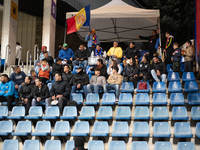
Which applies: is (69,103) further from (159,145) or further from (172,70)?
(172,70)

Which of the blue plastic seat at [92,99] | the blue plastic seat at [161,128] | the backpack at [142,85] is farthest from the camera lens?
the backpack at [142,85]

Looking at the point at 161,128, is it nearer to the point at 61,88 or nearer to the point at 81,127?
the point at 81,127

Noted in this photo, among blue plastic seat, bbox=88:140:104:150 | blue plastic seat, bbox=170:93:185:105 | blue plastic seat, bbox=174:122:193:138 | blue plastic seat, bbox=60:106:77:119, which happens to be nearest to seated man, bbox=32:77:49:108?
blue plastic seat, bbox=60:106:77:119

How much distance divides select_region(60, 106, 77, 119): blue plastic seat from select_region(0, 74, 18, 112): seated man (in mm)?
1654

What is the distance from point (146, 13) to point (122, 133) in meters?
5.89

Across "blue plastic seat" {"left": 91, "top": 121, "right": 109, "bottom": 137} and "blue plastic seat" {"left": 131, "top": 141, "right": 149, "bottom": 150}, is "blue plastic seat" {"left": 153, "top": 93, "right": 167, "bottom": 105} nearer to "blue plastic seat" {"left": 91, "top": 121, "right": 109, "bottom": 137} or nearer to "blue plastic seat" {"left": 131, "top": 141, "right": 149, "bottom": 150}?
"blue plastic seat" {"left": 91, "top": 121, "right": 109, "bottom": 137}

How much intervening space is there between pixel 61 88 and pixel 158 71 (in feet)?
9.11

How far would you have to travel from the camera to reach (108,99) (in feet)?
24.0

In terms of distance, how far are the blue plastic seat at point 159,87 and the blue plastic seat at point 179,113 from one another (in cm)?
89

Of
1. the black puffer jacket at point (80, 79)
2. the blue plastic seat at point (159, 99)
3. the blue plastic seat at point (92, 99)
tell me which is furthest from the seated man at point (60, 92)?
the blue plastic seat at point (159, 99)

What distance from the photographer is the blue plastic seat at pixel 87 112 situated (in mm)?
6672

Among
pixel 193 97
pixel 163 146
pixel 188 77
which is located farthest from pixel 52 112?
pixel 188 77

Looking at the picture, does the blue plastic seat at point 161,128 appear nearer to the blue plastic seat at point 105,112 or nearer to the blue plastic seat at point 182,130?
the blue plastic seat at point 182,130

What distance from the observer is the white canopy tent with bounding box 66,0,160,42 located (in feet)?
36.0
